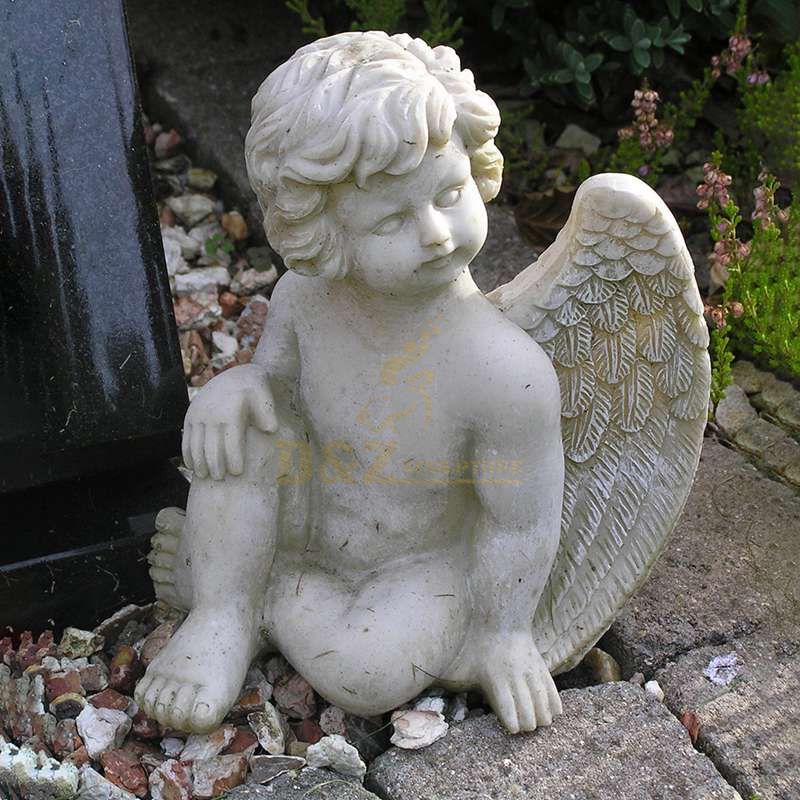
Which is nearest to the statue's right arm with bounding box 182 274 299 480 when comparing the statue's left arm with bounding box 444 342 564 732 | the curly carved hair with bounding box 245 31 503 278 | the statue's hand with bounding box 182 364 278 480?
the statue's hand with bounding box 182 364 278 480

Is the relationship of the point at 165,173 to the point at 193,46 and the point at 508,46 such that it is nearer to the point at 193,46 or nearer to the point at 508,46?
the point at 193,46

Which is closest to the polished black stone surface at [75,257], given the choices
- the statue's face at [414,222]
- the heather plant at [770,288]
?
the statue's face at [414,222]

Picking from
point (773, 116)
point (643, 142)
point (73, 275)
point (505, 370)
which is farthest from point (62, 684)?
point (773, 116)

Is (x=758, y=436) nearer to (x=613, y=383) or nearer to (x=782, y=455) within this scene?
(x=782, y=455)

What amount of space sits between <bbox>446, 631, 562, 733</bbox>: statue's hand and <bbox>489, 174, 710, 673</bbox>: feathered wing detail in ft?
0.26

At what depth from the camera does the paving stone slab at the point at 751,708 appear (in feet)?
7.22

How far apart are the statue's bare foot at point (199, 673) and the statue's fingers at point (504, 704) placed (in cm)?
42

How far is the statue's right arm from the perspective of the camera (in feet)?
7.00

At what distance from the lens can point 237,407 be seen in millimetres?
2133

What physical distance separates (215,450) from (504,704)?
2.12ft

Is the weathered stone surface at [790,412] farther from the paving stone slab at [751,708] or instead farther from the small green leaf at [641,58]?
the small green leaf at [641,58]

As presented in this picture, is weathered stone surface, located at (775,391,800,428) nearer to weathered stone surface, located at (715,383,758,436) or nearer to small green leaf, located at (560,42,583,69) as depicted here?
weathered stone surface, located at (715,383,758,436)

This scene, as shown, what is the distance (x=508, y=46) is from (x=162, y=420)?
86.8 inches

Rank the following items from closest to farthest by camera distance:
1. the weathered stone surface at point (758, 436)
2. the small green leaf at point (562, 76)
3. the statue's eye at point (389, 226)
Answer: the statue's eye at point (389, 226)
the weathered stone surface at point (758, 436)
the small green leaf at point (562, 76)
